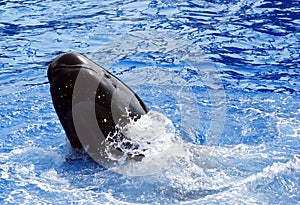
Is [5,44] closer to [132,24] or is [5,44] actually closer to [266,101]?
[132,24]

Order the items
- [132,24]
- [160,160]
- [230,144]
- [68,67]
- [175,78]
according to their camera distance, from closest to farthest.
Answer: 1. [68,67]
2. [160,160]
3. [230,144]
4. [175,78]
5. [132,24]

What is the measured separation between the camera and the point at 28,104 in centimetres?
583

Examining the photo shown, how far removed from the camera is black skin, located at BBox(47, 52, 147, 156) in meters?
3.98

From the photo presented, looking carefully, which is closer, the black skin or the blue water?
the black skin

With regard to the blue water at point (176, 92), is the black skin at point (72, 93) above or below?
above

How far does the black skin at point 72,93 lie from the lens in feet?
13.1

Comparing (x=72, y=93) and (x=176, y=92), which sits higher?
(x=72, y=93)

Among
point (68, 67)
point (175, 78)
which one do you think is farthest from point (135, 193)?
point (175, 78)

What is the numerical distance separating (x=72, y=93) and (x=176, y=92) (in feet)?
7.07

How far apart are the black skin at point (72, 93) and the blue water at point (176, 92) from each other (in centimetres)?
31

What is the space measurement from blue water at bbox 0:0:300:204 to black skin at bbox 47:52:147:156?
1.03 ft

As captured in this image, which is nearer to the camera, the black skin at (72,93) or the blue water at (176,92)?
the black skin at (72,93)

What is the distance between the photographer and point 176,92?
6.04 meters

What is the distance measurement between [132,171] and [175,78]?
2.34m
